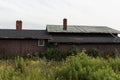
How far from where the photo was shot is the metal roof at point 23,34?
115 feet

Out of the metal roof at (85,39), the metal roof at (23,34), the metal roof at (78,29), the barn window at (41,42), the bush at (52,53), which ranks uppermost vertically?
the metal roof at (78,29)

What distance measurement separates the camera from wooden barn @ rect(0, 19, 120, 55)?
3441cm

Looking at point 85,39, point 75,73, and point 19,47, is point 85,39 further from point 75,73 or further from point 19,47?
point 75,73

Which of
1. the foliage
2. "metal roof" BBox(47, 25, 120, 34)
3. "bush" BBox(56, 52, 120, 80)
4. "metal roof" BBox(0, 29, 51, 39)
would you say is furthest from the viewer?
"metal roof" BBox(47, 25, 120, 34)

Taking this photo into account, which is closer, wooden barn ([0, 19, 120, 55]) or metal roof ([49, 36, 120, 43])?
wooden barn ([0, 19, 120, 55])

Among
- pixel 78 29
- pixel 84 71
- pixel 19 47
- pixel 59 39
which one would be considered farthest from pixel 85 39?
pixel 84 71

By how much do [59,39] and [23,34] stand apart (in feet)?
15.2

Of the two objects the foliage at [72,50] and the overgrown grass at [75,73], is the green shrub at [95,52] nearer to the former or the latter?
the foliage at [72,50]

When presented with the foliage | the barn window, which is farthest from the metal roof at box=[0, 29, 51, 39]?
the foliage

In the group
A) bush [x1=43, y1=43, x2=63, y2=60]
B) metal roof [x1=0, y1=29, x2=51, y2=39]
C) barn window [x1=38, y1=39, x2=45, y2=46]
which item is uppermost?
metal roof [x1=0, y1=29, x2=51, y2=39]

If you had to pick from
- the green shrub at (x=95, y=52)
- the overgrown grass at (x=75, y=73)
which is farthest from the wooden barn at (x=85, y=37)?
the overgrown grass at (x=75, y=73)

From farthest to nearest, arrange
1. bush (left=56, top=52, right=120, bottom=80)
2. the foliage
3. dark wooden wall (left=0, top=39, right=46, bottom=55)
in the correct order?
1. dark wooden wall (left=0, top=39, right=46, bottom=55)
2. the foliage
3. bush (left=56, top=52, right=120, bottom=80)

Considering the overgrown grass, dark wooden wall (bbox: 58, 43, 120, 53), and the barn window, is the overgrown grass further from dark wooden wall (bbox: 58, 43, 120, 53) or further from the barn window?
dark wooden wall (bbox: 58, 43, 120, 53)

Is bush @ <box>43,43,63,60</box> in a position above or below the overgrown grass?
below
